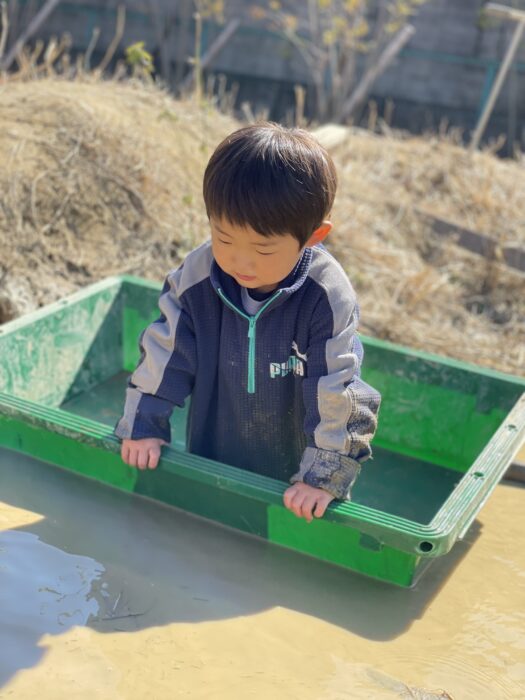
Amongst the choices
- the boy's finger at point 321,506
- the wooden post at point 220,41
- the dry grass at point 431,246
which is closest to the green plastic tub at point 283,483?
the boy's finger at point 321,506

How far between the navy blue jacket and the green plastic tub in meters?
0.12

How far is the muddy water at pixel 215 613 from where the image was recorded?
2.02 m

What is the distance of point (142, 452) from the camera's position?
2.36 meters

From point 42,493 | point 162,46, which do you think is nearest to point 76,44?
point 162,46

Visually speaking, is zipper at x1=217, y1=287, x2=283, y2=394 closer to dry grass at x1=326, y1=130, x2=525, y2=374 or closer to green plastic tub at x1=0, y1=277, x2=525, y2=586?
green plastic tub at x1=0, y1=277, x2=525, y2=586

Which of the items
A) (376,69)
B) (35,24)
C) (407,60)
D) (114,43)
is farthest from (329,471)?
(35,24)

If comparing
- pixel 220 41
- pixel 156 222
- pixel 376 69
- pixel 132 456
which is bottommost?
pixel 220 41

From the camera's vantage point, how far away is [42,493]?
2.69 metres

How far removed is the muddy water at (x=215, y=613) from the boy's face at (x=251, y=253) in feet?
2.71

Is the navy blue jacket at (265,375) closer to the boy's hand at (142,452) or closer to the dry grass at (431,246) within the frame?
the boy's hand at (142,452)

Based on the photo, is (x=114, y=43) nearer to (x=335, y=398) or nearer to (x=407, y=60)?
(x=407, y=60)

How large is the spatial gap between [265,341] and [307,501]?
0.41 metres

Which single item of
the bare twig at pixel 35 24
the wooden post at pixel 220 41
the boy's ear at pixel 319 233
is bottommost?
the bare twig at pixel 35 24

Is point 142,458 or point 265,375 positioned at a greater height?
point 265,375
